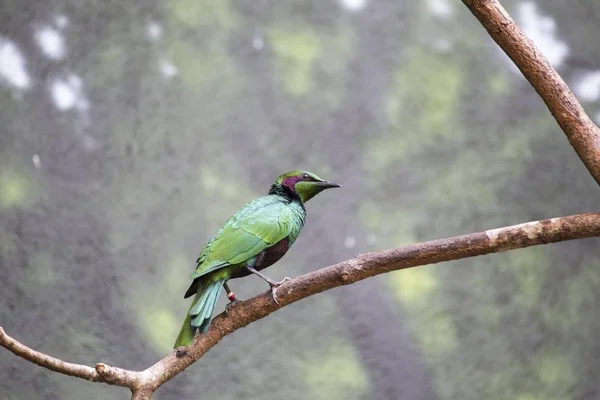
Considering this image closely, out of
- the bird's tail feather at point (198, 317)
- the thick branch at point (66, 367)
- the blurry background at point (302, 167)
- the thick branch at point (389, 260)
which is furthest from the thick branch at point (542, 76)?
the blurry background at point (302, 167)

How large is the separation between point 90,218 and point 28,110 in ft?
2.34

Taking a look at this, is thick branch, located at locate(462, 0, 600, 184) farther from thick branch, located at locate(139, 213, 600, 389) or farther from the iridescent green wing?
the iridescent green wing

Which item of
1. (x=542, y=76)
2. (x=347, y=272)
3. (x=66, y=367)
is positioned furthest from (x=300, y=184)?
(x=66, y=367)

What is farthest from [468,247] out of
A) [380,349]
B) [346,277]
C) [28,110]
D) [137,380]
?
[28,110]

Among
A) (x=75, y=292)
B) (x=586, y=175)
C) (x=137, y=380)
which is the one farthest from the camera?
(x=586, y=175)

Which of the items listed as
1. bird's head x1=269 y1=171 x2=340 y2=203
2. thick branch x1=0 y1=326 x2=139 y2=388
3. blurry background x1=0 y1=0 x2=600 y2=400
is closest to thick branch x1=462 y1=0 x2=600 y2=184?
bird's head x1=269 y1=171 x2=340 y2=203

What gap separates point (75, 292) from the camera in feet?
14.5

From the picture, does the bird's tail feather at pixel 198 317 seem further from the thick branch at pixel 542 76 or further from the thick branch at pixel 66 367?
the thick branch at pixel 542 76

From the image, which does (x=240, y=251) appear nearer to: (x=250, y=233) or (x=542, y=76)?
(x=250, y=233)

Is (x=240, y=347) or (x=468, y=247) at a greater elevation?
(x=240, y=347)

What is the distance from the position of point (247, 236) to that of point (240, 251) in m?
0.07

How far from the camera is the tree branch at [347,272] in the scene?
252 centimetres

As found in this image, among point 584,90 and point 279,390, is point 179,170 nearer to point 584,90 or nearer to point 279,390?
point 279,390

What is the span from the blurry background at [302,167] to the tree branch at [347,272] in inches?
67.4
